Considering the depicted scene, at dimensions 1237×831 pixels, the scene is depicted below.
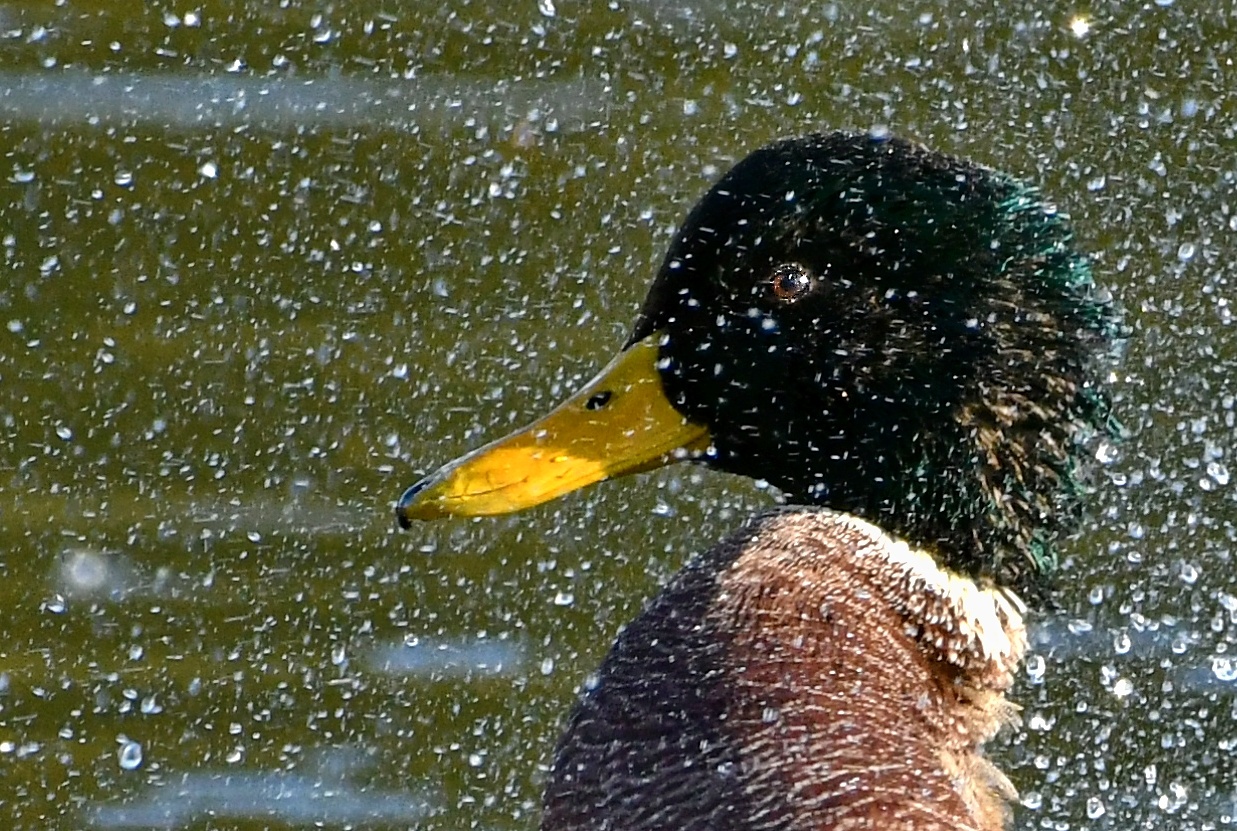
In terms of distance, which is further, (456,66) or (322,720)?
(456,66)

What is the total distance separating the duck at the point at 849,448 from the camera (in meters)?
3.29

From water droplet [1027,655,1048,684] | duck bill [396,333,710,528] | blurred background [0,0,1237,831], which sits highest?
duck bill [396,333,710,528]

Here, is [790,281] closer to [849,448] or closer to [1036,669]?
[849,448]

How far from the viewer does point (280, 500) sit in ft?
20.0

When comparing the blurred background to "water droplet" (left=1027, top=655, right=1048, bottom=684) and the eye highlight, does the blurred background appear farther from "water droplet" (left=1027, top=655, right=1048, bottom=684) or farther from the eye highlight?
the eye highlight

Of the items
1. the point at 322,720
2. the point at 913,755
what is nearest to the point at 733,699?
the point at 913,755

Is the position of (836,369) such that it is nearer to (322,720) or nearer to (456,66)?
(322,720)

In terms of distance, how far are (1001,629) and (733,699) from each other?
0.56 metres

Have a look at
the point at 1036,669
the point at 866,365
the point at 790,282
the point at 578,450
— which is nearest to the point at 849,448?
the point at 866,365

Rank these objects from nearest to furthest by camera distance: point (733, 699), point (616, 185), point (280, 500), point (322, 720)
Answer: point (733, 699)
point (322, 720)
point (280, 500)
point (616, 185)

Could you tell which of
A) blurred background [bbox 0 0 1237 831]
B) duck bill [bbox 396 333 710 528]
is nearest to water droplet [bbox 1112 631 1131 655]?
blurred background [bbox 0 0 1237 831]

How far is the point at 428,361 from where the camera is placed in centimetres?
635

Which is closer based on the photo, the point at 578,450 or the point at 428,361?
the point at 578,450

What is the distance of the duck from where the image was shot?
10.8 ft
